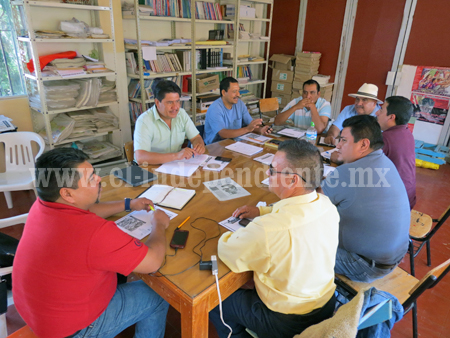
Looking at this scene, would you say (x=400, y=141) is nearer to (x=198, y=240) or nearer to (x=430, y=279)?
(x=430, y=279)

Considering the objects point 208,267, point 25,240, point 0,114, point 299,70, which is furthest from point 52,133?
point 299,70

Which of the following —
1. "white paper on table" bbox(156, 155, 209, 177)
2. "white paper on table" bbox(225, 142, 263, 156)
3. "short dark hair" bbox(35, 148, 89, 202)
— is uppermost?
"short dark hair" bbox(35, 148, 89, 202)

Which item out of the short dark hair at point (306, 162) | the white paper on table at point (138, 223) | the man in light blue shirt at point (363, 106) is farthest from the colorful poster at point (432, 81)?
the white paper on table at point (138, 223)

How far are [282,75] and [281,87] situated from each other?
209 mm

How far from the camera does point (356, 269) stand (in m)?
1.60

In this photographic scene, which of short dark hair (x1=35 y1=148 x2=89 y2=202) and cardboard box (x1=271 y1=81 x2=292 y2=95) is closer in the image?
short dark hair (x1=35 y1=148 x2=89 y2=202)

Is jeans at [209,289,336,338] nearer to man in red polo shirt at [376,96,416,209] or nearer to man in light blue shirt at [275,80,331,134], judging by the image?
man in red polo shirt at [376,96,416,209]

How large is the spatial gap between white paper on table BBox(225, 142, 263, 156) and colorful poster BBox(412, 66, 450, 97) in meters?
3.43

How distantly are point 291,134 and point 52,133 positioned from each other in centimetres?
250

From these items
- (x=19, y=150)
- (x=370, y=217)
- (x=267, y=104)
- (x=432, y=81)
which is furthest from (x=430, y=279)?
(x=432, y=81)

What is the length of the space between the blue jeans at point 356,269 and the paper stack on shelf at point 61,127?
2.90 meters

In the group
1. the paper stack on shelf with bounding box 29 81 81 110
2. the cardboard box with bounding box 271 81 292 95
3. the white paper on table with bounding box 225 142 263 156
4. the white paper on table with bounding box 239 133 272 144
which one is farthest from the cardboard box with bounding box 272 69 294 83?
the paper stack on shelf with bounding box 29 81 81 110

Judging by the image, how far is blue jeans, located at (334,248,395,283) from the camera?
159cm

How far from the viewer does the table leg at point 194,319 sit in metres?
1.14
